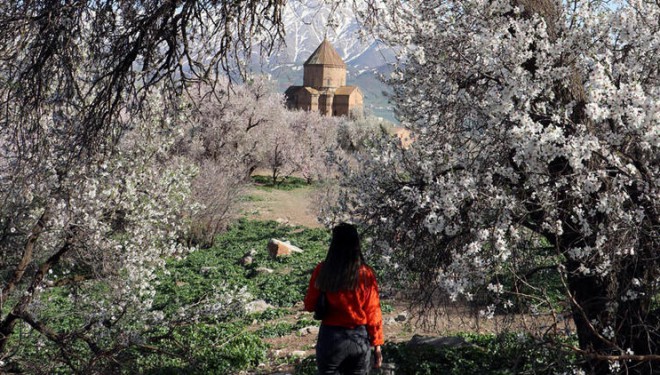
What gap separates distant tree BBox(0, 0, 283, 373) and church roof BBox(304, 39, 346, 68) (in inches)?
2892

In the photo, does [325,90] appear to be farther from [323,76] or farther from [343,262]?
[343,262]

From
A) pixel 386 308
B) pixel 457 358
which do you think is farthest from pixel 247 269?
pixel 457 358

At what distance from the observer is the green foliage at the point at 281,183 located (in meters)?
38.3

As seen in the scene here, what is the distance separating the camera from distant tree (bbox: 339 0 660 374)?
16.2 feet

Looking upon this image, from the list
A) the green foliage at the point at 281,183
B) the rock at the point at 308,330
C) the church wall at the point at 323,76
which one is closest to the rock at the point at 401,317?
the rock at the point at 308,330

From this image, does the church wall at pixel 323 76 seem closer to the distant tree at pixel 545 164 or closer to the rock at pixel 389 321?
the rock at pixel 389 321

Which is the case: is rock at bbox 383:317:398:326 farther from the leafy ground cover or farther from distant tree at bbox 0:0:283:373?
distant tree at bbox 0:0:283:373

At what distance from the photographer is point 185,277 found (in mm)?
18094

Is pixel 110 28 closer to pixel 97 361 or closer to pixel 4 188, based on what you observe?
pixel 4 188

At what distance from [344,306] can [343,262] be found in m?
0.33

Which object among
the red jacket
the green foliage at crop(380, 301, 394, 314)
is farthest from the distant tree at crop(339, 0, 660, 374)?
the green foliage at crop(380, 301, 394, 314)

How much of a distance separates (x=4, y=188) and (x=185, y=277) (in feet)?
34.2

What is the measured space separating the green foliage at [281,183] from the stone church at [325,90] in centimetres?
3202

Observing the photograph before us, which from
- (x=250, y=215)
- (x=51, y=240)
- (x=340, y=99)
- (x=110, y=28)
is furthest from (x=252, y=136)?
(x=340, y=99)
